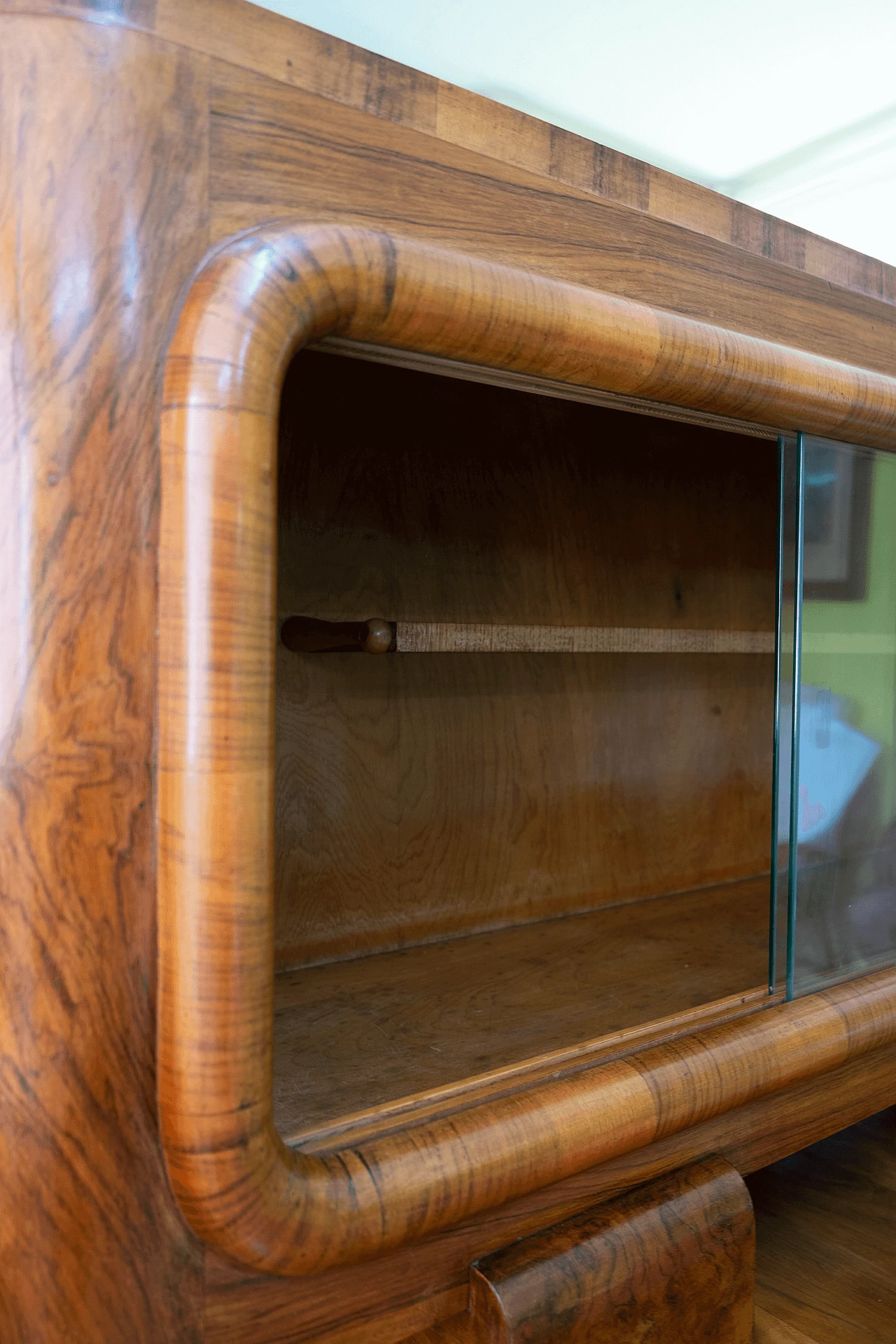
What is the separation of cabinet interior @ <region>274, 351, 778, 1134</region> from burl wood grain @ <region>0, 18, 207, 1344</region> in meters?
0.22

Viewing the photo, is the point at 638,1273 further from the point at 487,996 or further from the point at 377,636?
the point at 377,636

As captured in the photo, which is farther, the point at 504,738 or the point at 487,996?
the point at 504,738

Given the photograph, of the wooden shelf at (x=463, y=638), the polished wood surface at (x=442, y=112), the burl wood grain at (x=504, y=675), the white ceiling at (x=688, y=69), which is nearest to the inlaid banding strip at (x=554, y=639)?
the wooden shelf at (x=463, y=638)

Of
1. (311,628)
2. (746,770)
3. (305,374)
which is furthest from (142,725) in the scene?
(746,770)

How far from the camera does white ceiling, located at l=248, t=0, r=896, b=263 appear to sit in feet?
5.27

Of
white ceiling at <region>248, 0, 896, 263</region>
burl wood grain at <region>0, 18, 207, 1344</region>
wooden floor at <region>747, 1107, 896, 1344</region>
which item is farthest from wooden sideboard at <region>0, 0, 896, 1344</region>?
white ceiling at <region>248, 0, 896, 263</region>

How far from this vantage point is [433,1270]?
58 centimetres

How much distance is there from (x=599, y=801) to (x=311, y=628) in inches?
20.0

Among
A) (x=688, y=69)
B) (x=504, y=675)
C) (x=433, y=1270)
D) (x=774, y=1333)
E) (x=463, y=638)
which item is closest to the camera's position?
(x=433, y=1270)

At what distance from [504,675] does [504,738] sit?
76mm

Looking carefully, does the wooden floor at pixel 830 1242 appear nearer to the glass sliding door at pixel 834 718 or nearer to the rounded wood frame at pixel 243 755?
the glass sliding door at pixel 834 718

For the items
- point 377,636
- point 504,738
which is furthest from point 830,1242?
point 377,636

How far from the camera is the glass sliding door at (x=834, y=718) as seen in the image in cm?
78

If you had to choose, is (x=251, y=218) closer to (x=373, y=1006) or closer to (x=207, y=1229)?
(x=207, y=1229)
